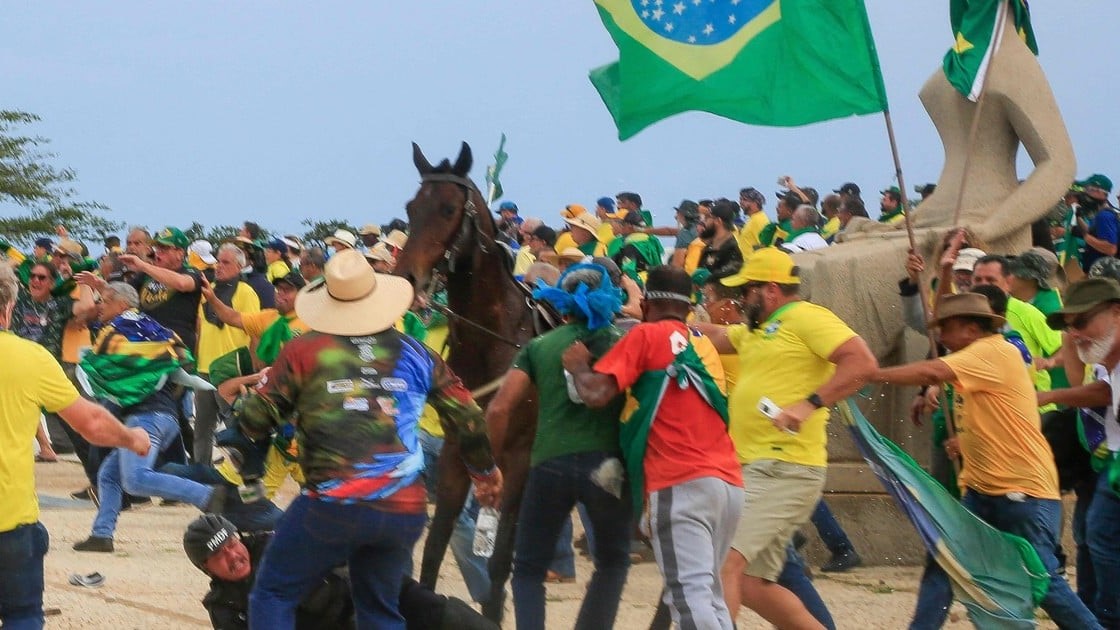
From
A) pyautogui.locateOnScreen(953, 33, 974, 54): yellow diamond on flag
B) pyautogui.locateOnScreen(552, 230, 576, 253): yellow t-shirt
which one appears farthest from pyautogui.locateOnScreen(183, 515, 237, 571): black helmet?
pyautogui.locateOnScreen(552, 230, 576, 253): yellow t-shirt

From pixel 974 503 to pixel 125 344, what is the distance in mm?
6117

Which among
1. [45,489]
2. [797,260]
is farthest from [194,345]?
[797,260]

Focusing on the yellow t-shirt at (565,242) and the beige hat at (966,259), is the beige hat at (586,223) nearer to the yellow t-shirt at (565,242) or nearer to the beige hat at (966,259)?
the yellow t-shirt at (565,242)

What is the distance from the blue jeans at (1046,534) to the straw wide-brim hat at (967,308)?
810 mm

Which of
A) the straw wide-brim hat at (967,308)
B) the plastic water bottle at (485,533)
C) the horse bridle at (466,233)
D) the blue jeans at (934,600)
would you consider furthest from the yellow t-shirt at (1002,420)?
the horse bridle at (466,233)

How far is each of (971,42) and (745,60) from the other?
1924mm

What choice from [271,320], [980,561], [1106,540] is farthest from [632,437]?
[271,320]

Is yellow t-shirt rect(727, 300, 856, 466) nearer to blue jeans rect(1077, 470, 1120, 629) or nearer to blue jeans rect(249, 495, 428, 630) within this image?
blue jeans rect(1077, 470, 1120, 629)

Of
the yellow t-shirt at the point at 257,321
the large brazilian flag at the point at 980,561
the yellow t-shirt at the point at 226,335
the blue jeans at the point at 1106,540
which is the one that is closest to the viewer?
the large brazilian flag at the point at 980,561

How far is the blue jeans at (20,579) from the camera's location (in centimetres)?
604

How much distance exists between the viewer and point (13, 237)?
95.1ft

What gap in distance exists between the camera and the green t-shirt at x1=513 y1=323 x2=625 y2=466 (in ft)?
22.9

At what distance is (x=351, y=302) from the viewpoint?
6160 millimetres

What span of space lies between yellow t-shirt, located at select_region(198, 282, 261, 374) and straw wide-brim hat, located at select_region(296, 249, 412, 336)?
7.51m
